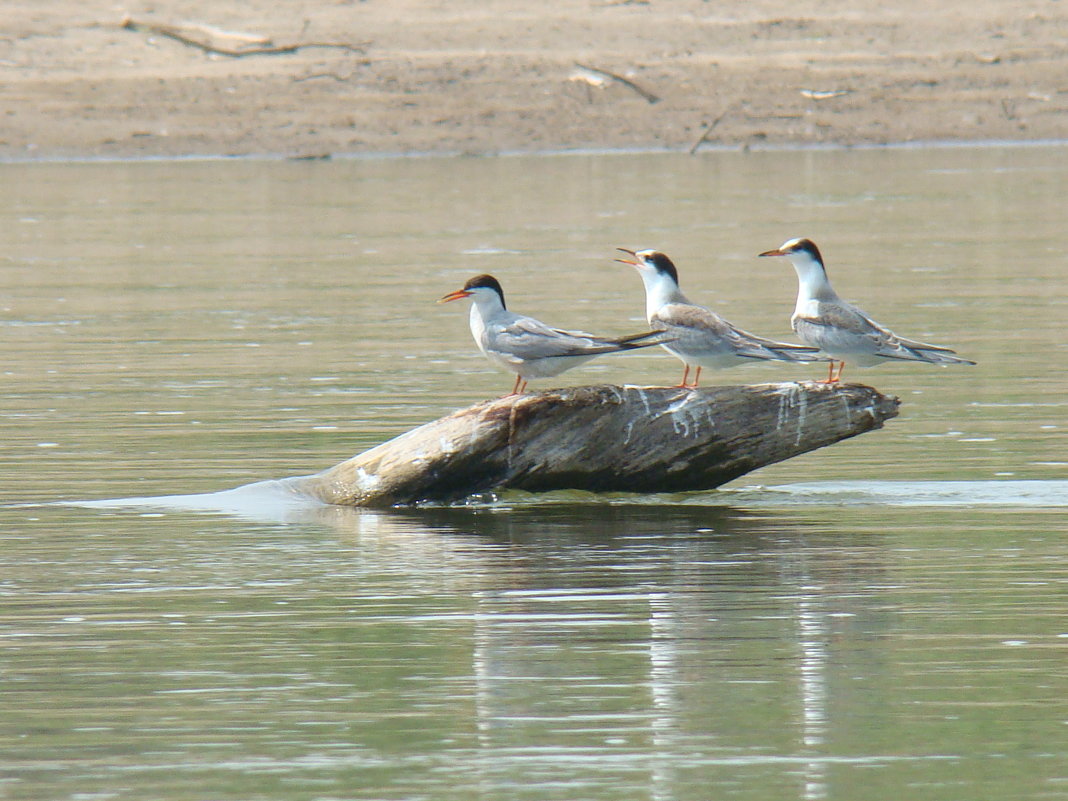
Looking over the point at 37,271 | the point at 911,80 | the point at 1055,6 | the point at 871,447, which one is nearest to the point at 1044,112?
the point at 911,80

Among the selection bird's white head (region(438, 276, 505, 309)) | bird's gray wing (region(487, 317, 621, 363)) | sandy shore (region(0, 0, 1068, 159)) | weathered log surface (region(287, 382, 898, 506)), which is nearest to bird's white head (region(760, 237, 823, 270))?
weathered log surface (region(287, 382, 898, 506))

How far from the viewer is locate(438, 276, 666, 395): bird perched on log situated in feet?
31.9

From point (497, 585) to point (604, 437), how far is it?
203cm

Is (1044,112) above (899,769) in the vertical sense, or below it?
above

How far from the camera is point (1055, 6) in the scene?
42812 millimetres

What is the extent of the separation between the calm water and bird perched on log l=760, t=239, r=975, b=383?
593 mm

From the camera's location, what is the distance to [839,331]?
31.7ft

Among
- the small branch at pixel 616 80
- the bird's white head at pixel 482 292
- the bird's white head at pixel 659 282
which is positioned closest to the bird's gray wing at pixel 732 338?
the bird's white head at pixel 659 282

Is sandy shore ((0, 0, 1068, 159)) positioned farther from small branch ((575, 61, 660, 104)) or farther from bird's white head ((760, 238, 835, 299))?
bird's white head ((760, 238, 835, 299))

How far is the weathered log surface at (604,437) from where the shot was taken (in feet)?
31.1

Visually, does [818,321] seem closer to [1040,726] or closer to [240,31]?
[1040,726]

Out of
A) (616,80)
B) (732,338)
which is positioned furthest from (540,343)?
(616,80)

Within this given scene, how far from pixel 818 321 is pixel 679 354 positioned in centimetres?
65

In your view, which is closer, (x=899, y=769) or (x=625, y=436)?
(x=899, y=769)
